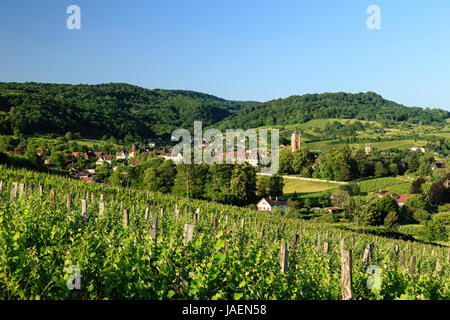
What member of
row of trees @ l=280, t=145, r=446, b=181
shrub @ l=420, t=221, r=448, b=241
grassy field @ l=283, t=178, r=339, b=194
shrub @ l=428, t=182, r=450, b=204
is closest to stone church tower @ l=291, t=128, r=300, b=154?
row of trees @ l=280, t=145, r=446, b=181

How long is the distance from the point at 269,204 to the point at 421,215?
2072cm

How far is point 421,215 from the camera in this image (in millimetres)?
49625

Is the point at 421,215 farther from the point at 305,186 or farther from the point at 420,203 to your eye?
the point at 305,186

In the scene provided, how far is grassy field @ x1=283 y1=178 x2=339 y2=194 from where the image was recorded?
64.6 m

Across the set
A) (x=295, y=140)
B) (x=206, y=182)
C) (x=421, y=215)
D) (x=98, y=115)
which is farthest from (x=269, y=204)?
(x=98, y=115)

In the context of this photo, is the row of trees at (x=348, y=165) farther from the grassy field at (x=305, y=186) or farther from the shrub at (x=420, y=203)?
the shrub at (x=420, y=203)

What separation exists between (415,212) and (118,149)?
229 feet

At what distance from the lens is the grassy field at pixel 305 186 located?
64625mm

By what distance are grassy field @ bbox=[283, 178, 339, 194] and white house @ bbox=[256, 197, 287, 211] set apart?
9876 millimetres

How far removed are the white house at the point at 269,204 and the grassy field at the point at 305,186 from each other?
9876mm

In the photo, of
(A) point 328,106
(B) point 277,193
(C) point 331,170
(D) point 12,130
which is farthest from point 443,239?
(A) point 328,106

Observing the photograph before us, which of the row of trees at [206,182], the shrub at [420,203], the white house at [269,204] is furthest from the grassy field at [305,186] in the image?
the shrub at [420,203]

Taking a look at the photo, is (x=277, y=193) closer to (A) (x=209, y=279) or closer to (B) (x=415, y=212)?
(B) (x=415, y=212)
